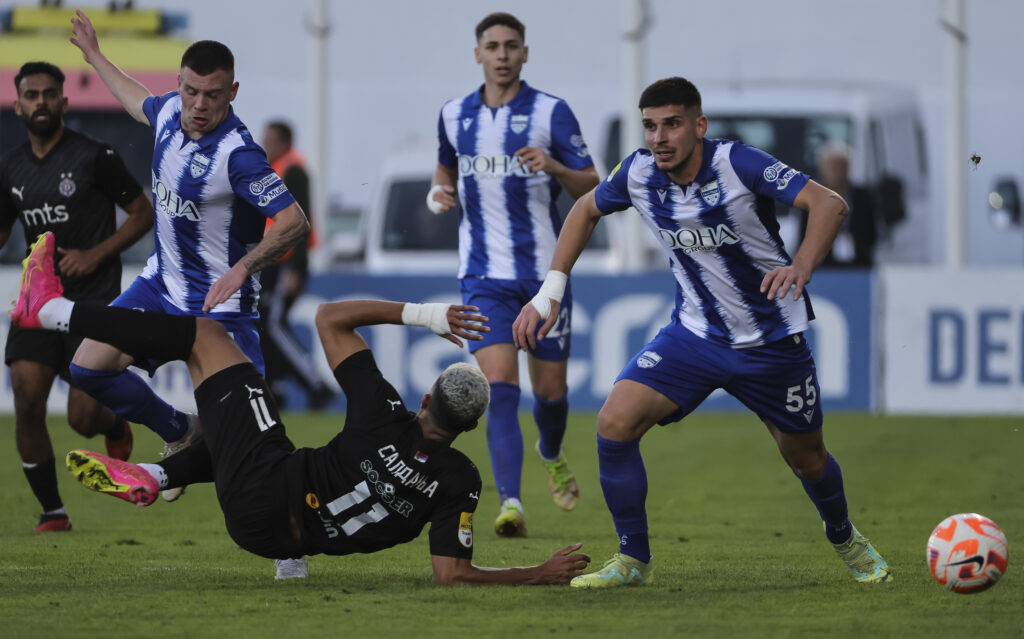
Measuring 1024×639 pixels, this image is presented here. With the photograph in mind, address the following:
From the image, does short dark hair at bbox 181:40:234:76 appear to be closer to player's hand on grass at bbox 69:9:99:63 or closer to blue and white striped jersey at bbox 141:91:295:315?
blue and white striped jersey at bbox 141:91:295:315

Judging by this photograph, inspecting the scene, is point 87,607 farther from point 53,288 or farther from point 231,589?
point 53,288

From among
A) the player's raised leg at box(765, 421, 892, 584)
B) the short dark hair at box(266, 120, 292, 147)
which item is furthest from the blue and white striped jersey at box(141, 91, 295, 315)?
the short dark hair at box(266, 120, 292, 147)

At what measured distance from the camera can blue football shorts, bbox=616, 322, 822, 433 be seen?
21.9 feet

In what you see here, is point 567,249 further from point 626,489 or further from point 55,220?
point 55,220

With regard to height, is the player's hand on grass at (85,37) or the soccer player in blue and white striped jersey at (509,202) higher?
the player's hand on grass at (85,37)

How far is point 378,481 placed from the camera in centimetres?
620

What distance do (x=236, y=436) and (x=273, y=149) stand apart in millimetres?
8639

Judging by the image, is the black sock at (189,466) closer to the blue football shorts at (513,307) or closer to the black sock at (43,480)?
the black sock at (43,480)

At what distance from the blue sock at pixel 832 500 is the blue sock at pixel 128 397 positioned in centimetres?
292

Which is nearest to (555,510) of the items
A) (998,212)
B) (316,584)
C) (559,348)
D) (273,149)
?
(559,348)

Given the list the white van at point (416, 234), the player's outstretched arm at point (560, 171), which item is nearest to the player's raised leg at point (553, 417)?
the player's outstretched arm at point (560, 171)

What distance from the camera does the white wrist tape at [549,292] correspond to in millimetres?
6680

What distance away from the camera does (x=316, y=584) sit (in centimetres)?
669

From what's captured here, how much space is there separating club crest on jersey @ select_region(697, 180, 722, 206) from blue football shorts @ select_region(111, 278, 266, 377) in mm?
2116
